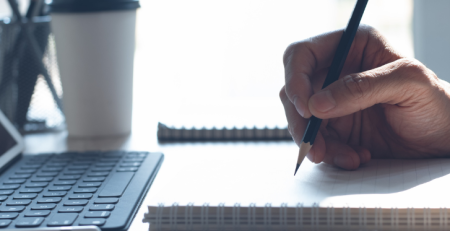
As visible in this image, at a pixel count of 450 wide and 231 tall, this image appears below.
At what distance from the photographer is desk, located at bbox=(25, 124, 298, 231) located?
1.26ft

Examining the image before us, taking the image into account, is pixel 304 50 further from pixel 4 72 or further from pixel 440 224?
pixel 4 72

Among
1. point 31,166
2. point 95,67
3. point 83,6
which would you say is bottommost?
point 31,166

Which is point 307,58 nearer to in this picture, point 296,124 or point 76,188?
point 296,124

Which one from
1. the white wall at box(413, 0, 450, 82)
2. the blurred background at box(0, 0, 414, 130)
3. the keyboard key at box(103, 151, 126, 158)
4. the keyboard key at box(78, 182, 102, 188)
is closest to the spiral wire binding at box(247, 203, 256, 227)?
the keyboard key at box(78, 182, 102, 188)

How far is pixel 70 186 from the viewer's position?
473 mm

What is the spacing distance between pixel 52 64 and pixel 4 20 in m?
0.12

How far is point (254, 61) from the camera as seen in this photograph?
1.73 metres

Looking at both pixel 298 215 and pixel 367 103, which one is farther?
pixel 367 103

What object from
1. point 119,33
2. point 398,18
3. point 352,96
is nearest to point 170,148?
point 119,33

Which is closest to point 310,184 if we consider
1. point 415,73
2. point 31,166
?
point 415,73

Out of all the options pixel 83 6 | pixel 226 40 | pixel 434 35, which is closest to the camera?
pixel 83 6

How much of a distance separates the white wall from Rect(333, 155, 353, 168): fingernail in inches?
20.3

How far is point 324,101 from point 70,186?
1.01 ft

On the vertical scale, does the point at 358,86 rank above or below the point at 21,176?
above
